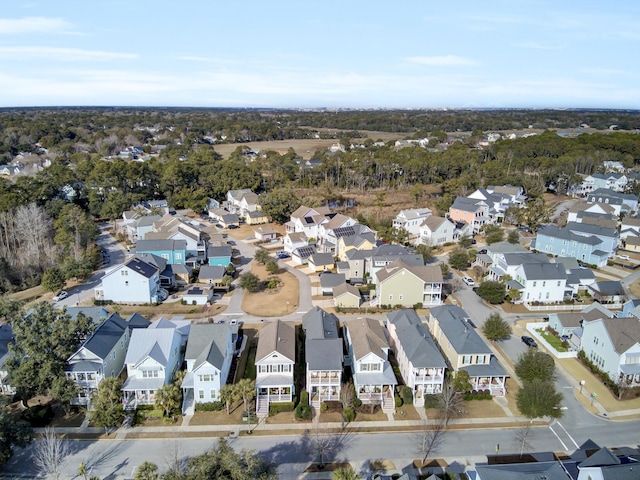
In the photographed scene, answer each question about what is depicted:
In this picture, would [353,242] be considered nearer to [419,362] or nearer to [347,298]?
[347,298]

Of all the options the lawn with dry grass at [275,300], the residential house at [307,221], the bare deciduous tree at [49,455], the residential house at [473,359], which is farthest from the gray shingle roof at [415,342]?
the residential house at [307,221]

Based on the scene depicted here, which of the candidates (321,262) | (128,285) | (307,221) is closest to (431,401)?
(321,262)

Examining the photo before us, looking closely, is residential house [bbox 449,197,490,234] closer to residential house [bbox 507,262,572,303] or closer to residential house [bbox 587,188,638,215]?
residential house [bbox 587,188,638,215]

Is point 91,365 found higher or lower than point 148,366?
higher

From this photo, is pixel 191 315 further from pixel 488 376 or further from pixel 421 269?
pixel 488 376

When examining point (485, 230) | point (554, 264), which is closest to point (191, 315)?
point (554, 264)

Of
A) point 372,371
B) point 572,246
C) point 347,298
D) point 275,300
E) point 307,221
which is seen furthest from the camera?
point 307,221
